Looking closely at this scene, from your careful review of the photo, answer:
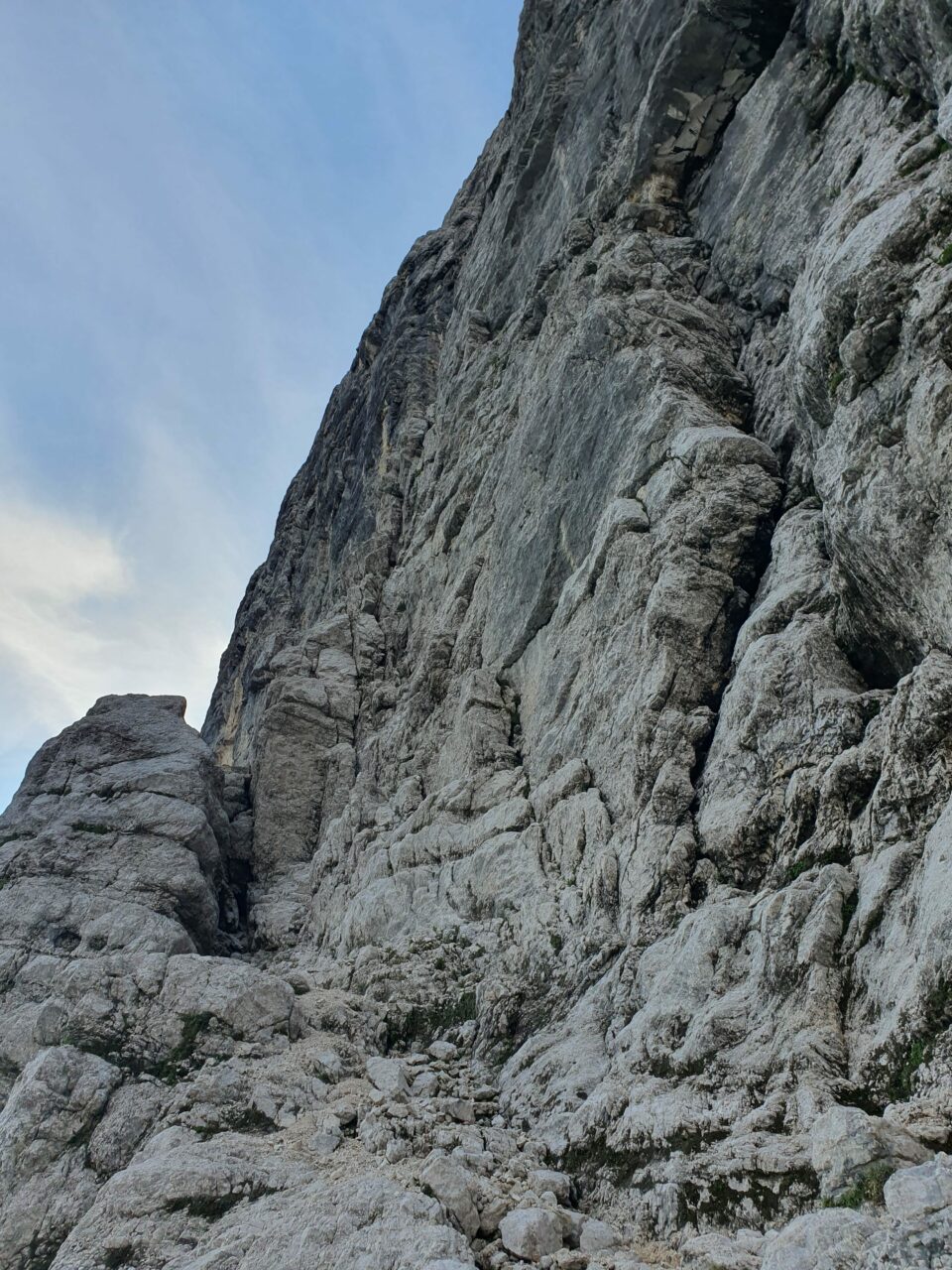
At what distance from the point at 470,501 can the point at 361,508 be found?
2219 cm

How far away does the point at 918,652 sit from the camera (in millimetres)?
15156

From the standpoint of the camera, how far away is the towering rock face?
11.5 m

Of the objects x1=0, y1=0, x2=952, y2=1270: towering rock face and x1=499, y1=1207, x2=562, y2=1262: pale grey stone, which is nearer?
x1=499, y1=1207, x2=562, y2=1262: pale grey stone

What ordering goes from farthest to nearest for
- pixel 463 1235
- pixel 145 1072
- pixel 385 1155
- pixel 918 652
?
pixel 145 1072, pixel 918 652, pixel 385 1155, pixel 463 1235

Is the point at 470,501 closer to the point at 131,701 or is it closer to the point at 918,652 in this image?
the point at 131,701

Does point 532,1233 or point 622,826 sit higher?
point 622,826

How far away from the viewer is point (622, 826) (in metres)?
20.4

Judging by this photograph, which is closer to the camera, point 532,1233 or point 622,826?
point 532,1233

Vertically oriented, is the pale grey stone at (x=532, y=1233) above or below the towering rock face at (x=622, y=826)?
below

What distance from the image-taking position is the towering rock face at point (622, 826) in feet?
37.7

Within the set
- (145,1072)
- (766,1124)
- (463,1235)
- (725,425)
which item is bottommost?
(463,1235)

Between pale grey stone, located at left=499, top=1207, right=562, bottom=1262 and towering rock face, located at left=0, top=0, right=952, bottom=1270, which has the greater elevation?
towering rock face, located at left=0, top=0, right=952, bottom=1270

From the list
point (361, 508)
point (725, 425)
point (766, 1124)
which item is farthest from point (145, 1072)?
point (361, 508)

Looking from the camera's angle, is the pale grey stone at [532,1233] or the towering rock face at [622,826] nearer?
the pale grey stone at [532,1233]
